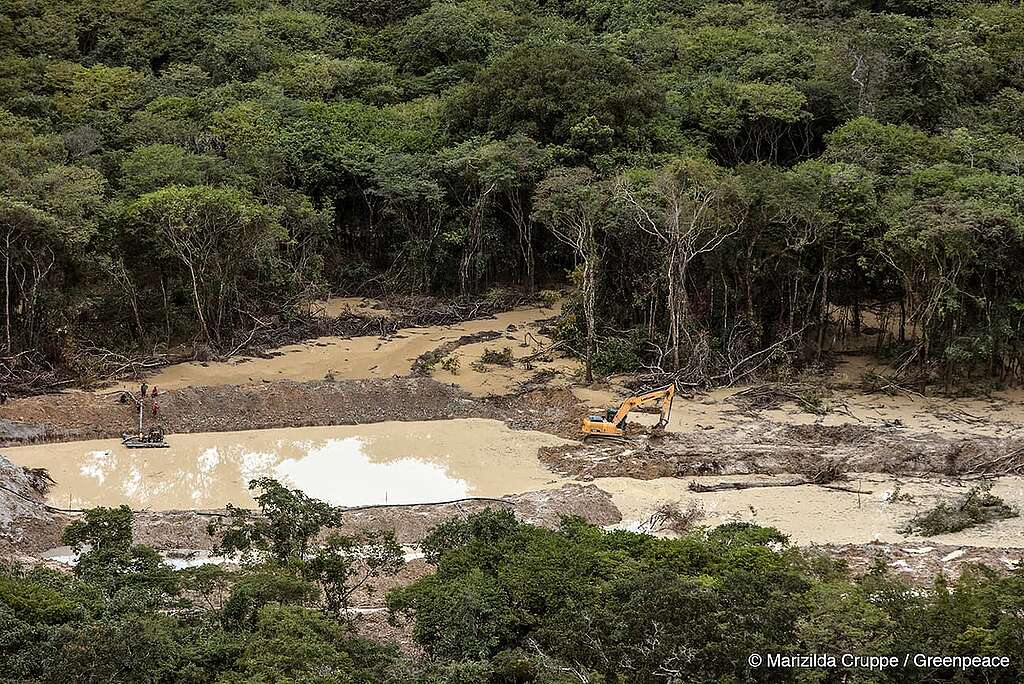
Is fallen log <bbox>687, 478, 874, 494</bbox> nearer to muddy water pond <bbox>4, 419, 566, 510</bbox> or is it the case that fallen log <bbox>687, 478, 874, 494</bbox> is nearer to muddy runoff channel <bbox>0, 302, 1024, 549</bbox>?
muddy runoff channel <bbox>0, 302, 1024, 549</bbox>

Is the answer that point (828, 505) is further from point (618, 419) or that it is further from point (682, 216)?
point (682, 216)

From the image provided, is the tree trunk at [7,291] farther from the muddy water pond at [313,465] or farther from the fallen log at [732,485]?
the fallen log at [732,485]

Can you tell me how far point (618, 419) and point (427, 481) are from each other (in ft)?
11.5

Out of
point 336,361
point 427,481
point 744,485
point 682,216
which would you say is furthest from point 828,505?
point 336,361

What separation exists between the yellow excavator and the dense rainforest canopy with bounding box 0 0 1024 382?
2157mm

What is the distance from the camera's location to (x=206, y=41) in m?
39.7

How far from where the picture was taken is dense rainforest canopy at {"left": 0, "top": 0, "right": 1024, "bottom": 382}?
21016mm

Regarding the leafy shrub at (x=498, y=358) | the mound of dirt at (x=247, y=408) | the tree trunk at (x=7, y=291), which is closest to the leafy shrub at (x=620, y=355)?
the leafy shrub at (x=498, y=358)

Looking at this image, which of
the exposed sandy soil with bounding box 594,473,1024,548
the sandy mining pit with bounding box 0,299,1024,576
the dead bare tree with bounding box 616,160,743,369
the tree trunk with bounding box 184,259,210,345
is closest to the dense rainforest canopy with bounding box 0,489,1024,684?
the exposed sandy soil with bounding box 594,473,1024,548

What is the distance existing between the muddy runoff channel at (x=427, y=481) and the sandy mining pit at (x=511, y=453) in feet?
0.13

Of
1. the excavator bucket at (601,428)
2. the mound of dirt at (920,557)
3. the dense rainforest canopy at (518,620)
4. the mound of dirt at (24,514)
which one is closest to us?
the dense rainforest canopy at (518,620)

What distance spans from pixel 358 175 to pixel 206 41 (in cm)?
1337

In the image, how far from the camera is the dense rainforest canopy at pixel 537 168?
68.9 ft

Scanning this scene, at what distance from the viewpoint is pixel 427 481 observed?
1677cm
